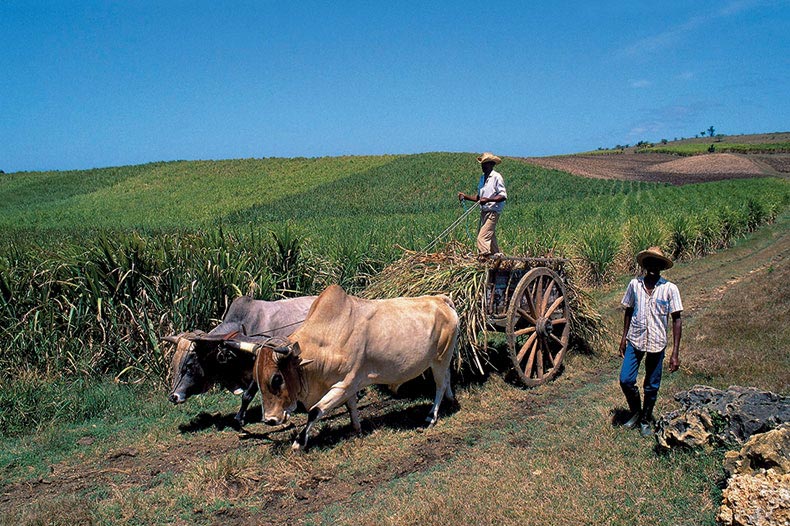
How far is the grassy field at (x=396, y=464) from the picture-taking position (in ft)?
15.1

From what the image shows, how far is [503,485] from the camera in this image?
4.92m

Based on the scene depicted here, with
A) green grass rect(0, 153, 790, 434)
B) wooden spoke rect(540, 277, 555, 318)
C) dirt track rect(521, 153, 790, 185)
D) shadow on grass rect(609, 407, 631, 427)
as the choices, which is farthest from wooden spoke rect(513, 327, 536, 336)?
dirt track rect(521, 153, 790, 185)

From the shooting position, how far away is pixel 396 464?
5598mm

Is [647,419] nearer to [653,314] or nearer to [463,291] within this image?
[653,314]

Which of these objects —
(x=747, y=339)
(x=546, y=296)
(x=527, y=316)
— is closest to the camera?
(x=527, y=316)

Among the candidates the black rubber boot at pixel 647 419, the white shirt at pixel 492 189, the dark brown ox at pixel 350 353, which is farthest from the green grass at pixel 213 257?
the black rubber boot at pixel 647 419

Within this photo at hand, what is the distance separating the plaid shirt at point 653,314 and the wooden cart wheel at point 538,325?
1791mm

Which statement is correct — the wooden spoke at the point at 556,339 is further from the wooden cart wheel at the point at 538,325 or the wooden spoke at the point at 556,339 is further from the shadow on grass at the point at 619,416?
the shadow on grass at the point at 619,416

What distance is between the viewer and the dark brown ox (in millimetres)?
5320

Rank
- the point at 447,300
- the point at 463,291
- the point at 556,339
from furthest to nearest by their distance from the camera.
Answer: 1. the point at 556,339
2. the point at 463,291
3. the point at 447,300

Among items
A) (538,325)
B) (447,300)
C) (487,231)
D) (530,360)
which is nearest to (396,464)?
(447,300)

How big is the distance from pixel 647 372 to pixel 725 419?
2.79ft

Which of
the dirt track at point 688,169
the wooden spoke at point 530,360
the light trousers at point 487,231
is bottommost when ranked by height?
the wooden spoke at point 530,360

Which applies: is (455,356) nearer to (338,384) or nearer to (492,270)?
(492,270)
